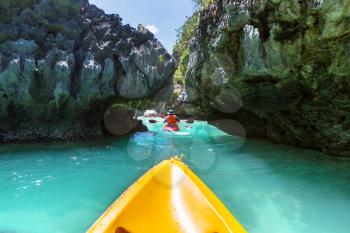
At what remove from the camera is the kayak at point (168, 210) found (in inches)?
138

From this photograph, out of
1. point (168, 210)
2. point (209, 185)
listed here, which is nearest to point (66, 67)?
point (209, 185)

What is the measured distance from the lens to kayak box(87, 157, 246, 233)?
3.51 meters

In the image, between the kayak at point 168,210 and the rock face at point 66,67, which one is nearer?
the kayak at point 168,210

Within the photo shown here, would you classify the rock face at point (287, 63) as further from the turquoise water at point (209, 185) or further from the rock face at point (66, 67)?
the rock face at point (66, 67)

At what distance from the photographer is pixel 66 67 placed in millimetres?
13938

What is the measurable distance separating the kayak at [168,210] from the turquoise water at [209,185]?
950 millimetres

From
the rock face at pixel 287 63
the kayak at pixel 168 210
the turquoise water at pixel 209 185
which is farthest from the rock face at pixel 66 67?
the kayak at pixel 168 210

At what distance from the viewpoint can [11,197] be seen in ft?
19.5

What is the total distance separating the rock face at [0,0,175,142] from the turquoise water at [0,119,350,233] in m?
3.53

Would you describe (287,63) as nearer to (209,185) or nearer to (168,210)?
(209,185)

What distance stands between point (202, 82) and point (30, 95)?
8794 mm

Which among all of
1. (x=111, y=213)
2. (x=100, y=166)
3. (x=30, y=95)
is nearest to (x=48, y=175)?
(x=100, y=166)

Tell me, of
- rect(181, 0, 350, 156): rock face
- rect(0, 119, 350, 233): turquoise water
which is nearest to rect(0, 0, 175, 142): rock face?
rect(0, 119, 350, 233): turquoise water

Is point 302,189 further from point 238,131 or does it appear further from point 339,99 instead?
point 238,131
